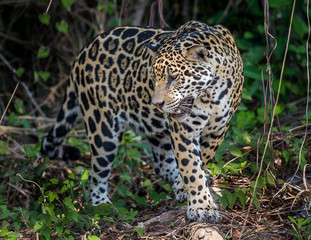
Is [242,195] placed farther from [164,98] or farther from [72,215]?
[72,215]

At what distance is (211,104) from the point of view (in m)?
4.77

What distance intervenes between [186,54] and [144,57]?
106 cm

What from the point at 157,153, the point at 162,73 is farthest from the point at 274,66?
the point at 162,73

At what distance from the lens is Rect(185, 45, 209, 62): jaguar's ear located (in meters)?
4.43

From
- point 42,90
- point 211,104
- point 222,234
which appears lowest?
point 42,90

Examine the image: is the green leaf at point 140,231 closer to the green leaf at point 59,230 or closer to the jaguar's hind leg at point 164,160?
the green leaf at point 59,230

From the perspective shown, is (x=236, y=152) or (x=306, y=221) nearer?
(x=306, y=221)

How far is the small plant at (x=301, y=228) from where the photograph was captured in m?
4.26


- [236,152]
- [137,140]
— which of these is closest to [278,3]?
[137,140]

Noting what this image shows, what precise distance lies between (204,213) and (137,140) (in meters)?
2.62

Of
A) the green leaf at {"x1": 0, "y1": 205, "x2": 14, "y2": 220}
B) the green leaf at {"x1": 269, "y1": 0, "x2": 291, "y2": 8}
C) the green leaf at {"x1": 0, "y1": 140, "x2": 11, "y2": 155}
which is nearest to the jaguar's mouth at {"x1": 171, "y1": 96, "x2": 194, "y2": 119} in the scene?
the green leaf at {"x1": 0, "y1": 205, "x2": 14, "y2": 220}

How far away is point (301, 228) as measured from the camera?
175 inches

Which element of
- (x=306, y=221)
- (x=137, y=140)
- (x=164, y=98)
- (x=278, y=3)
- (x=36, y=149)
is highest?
(x=164, y=98)

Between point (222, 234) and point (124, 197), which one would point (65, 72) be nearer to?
point (124, 197)
